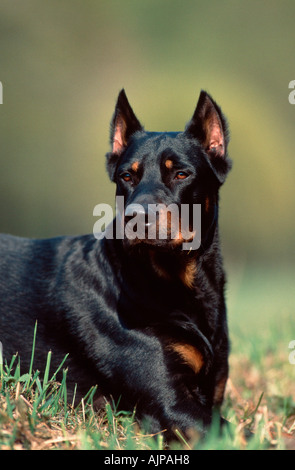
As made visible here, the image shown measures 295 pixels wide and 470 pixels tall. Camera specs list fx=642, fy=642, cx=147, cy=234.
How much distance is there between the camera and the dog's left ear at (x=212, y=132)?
161 inches

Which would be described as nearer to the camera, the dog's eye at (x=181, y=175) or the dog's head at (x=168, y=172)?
the dog's head at (x=168, y=172)

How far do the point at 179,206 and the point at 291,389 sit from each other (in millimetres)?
2164

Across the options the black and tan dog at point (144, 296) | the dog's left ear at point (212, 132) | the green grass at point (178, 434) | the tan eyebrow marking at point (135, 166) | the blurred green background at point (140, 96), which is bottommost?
the green grass at point (178, 434)

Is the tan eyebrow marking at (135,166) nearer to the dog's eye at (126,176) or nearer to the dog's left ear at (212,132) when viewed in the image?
the dog's eye at (126,176)

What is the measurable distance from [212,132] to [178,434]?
1900 mm

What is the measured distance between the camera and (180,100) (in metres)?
19.4

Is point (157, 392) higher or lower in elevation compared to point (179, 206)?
lower

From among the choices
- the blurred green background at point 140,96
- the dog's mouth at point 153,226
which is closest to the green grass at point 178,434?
the dog's mouth at point 153,226

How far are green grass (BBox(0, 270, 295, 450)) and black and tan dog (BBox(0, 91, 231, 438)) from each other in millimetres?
168

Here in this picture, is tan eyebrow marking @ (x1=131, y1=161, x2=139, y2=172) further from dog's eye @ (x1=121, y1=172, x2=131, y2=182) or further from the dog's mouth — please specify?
the dog's mouth

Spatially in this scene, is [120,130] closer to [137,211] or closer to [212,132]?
[212,132]

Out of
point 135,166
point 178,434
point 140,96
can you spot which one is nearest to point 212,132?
point 135,166
